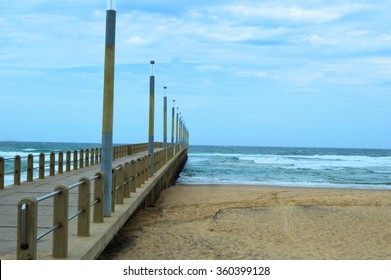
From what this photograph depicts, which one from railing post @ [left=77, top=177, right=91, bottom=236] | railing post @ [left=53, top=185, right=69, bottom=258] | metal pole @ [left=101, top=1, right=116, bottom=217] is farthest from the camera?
metal pole @ [left=101, top=1, right=116, bottom=217]

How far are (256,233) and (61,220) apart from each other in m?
7.06

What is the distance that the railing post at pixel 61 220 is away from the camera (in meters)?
6.61

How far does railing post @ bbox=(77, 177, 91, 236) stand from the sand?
1.66 metres

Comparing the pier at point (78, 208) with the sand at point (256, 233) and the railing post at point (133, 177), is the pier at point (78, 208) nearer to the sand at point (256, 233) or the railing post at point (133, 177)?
the railing post at point (133, 177)

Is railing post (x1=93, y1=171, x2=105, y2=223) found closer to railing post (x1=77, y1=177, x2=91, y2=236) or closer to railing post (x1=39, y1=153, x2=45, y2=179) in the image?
railing post (x1=77, y1=177, x2=91, y2=236)

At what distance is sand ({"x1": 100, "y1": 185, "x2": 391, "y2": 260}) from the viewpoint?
34.4ft

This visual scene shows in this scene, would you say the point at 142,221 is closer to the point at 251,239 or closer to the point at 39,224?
the point at 251,239

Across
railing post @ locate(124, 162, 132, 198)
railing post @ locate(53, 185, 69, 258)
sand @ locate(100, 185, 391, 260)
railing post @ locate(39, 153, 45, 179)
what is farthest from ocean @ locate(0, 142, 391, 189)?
railing post @ locate(53, 185, 69, 258)

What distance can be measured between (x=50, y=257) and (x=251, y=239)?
20.2 ft

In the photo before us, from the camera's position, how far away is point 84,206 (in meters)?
8.20

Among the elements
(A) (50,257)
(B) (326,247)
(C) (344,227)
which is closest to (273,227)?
(C) (344,227)

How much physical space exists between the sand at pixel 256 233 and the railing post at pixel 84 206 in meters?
1.66

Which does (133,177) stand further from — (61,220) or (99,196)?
(61,220)

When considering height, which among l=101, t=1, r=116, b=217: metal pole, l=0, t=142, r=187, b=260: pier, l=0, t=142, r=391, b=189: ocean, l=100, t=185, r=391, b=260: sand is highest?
l=101, t=1, r=116, b=217: metal pole
